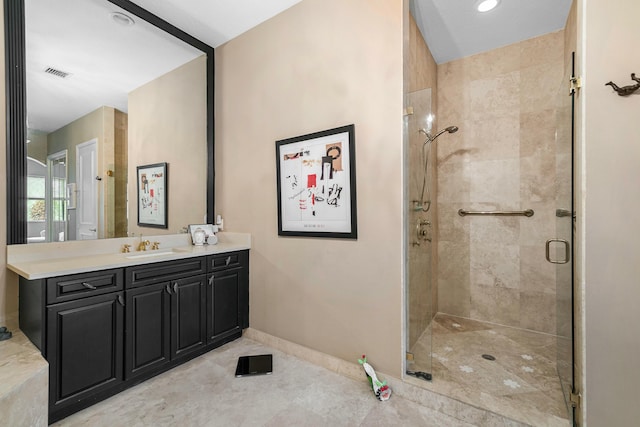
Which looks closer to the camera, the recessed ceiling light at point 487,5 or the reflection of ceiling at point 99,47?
the reflection of ceiling at point 99,47

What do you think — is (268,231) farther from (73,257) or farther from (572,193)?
(572,193)

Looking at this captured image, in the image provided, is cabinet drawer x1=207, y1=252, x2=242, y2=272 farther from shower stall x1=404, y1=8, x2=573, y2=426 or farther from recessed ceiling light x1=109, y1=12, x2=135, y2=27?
recessed ceiling light x1=109, y1=12, x2=135, y2=27

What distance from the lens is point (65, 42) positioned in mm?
2021


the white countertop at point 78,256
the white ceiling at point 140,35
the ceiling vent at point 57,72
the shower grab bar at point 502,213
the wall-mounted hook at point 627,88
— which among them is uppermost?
the white ceiling at point 140,35

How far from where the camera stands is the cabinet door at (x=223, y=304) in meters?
2.36

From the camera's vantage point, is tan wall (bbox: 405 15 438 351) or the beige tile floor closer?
the beige tile floor

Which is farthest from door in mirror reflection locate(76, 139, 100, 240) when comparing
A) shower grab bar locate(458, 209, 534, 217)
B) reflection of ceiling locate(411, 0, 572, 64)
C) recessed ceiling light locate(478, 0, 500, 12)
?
shower grab bar locate(458, 209, 534, 217)

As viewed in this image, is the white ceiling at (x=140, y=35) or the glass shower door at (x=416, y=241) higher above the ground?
the white ceiling at (x=140, y=35)

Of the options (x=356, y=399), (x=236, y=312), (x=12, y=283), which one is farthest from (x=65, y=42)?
(x=356, y=399)

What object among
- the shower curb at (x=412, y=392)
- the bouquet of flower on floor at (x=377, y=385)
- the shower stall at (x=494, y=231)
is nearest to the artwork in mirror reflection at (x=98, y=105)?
the shower curb at (x=412, y=392)

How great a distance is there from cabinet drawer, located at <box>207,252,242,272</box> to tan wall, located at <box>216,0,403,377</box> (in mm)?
155

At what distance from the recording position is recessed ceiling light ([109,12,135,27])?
223 centimetres

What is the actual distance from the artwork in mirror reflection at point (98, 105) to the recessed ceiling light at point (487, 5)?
2662 millimetres

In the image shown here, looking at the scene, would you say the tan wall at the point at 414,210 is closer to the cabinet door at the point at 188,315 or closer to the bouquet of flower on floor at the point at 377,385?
the bouquet of flower on floor at the point at 377,385
